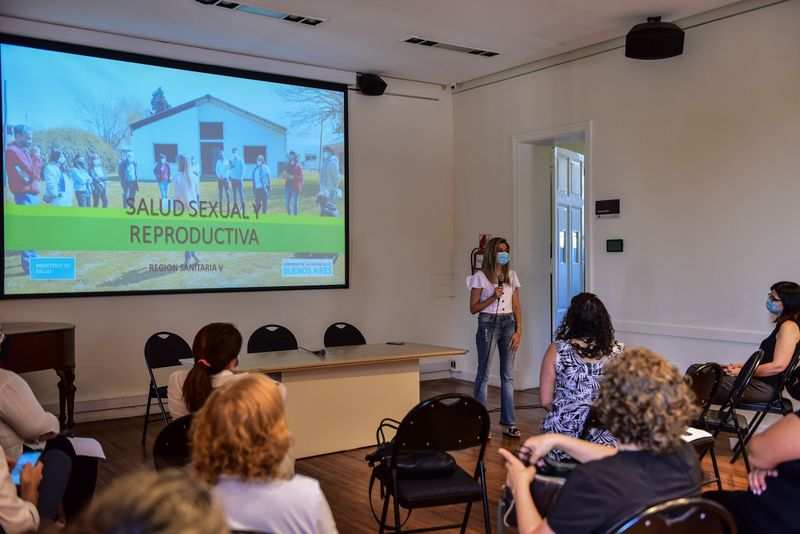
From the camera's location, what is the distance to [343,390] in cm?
509

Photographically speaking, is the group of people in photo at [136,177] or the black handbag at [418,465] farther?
the group of people in photo at [136,177]

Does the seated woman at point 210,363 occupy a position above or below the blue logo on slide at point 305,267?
below

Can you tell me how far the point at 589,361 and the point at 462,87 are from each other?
543 centimetres

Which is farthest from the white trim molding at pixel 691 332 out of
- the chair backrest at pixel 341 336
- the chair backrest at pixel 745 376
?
the chair backrest at pixel 341 336

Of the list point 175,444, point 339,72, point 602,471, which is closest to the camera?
point 602,471

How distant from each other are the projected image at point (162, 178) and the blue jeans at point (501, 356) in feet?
7.00

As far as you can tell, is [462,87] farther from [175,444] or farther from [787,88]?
[175,444]

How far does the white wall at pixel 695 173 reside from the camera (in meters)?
5.46

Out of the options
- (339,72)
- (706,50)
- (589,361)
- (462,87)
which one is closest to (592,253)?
(706,50)

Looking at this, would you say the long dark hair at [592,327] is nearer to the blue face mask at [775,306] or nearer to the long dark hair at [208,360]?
the long dark hair at [208,360]

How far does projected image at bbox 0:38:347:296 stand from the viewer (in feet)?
19.4

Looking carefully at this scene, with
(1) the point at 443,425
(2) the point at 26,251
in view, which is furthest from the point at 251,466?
(2) the point at 26,251

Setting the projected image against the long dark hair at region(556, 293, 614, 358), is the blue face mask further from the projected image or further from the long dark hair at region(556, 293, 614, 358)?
the projected image

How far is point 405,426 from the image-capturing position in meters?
3.00
